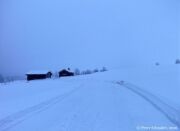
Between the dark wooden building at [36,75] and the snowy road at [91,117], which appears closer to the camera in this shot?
the snowy road at [91,117]

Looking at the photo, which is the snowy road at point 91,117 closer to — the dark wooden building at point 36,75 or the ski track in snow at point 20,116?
the ski track in snow at point 20,116

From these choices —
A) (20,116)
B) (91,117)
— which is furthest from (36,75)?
(91,117)

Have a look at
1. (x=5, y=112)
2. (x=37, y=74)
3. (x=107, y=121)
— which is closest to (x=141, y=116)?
(x=107, y=121)

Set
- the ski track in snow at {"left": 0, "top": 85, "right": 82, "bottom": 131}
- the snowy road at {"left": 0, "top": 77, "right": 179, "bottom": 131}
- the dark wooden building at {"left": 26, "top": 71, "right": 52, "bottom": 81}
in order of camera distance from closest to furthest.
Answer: the snowy road at {"left": 0, "top": 77, "right": 179, "bottom": 131} < the ski track in snow at {"left": 0, "top": 85, "right": 82, "bottom": 131} < the dark wooden building at {"left": 26, "top": 71, "right": 52, "bottom": 81}

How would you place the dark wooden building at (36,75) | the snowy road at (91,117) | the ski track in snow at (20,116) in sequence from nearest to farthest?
the snowy road at (91,117) < the ski track in snow at (20,116) < the dark wooden building at (36,75)

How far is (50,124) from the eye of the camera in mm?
8398

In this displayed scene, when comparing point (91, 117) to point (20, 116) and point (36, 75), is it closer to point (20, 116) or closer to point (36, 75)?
point (20, 116)

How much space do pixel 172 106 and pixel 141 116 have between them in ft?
4.61

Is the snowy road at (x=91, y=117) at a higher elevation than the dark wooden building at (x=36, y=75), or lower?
lower

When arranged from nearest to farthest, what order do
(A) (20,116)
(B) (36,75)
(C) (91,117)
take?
(C) (91,117), (A) (20,116), (B) (36,75)

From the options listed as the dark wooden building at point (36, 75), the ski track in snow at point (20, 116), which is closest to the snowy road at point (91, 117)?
the ski track in snow at point (20, 116)

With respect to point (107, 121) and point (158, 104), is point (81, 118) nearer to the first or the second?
point (107, 121)

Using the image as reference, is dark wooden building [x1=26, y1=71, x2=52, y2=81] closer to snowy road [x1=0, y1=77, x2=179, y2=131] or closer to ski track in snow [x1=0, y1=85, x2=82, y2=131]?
ski track in snow [x1=0, y1=85, x2=82, y2=131]

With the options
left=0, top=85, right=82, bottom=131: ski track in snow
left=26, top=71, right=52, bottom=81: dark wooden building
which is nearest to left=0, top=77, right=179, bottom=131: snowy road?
left=0, top=85, right=82, bottom=131: ski track in snow
